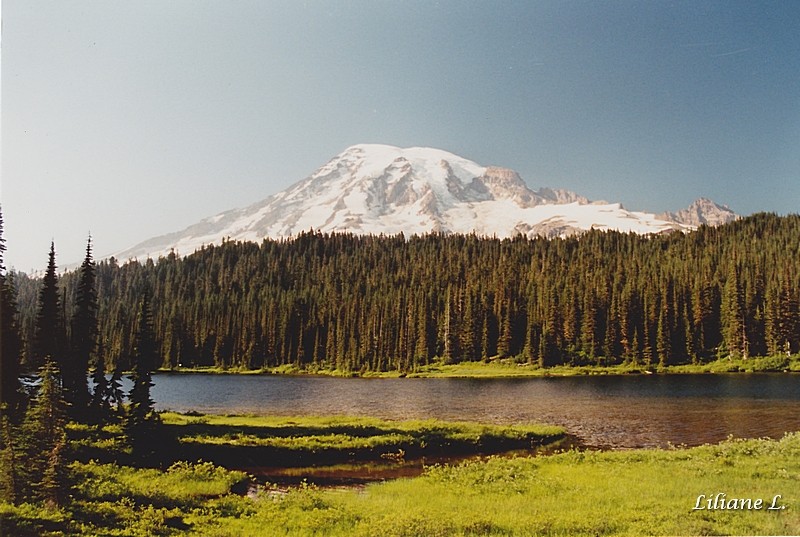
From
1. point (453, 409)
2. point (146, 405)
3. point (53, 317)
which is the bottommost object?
point (453, 409)

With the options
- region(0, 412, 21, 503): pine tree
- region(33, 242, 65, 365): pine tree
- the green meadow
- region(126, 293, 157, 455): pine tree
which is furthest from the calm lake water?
region(0, 412, 21, 503): pine tree

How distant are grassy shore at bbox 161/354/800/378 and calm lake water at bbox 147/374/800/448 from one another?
11.1 m

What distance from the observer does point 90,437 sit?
39281 mm

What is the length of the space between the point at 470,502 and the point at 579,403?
5037cm

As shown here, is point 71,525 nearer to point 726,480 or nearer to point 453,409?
point 726,480

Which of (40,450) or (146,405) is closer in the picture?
(40,450)

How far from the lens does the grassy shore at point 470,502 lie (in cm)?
2053

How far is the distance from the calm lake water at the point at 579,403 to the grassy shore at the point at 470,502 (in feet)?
47.8

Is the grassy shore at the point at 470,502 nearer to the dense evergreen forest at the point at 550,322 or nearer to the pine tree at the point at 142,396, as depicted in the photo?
the pine tree at the point at 142,396

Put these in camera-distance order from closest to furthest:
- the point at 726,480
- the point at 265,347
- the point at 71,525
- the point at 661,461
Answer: the point at 71,525, the point at 726,480, the point at 661,461, the point at 265,347

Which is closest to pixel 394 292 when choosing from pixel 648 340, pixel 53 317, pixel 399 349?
pixel 399 349

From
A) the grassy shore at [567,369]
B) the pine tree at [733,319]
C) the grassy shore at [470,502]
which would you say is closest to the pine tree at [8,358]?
the grassy shore at [470,502]

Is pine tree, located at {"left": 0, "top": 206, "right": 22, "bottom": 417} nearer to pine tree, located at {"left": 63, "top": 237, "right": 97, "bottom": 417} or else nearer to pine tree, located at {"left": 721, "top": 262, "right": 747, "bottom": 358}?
pine tree, located at {"left": 63, "top": 237, "right": 97, "bottom": 417}

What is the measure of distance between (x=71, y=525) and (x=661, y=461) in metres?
29.6
